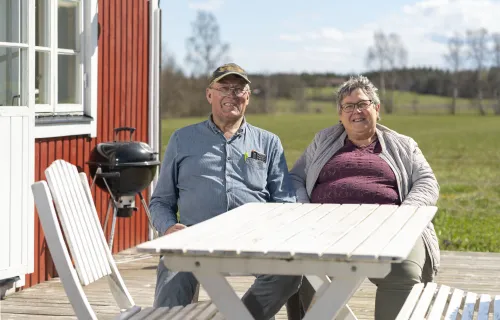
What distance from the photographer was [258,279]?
152 inches

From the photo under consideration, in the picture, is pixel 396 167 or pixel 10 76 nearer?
pixel 396 167

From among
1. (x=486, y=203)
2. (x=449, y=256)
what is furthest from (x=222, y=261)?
(x=486, y=203)

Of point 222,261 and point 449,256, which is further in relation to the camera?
point 449,256

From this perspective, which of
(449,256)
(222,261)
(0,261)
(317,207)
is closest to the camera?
(222,261)

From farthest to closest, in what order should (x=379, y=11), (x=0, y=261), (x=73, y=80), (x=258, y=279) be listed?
1. (x=379, y=11)
2. (x=73, y=80)
3. (x=0, y=261)
4. (x=258, y=279)

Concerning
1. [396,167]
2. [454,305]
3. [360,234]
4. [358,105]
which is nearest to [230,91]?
[358,105]

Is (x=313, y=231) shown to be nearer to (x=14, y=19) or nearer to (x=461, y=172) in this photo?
(x=14, y=19)

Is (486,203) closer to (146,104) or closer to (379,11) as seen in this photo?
(146,104)

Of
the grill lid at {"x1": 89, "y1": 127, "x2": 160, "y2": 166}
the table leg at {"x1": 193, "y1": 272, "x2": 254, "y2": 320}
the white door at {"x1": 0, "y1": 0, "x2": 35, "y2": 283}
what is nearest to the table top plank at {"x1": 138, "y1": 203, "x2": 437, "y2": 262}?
the table leg at {"x1": 193, "y1": 272, "x2": 254, "y2": 320}

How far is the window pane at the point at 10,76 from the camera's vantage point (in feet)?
19.5

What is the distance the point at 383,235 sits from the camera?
10.7 ft

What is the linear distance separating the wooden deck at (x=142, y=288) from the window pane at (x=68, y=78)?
4.45 feet

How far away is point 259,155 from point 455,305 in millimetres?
1133

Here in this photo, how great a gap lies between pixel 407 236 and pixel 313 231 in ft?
1.10
